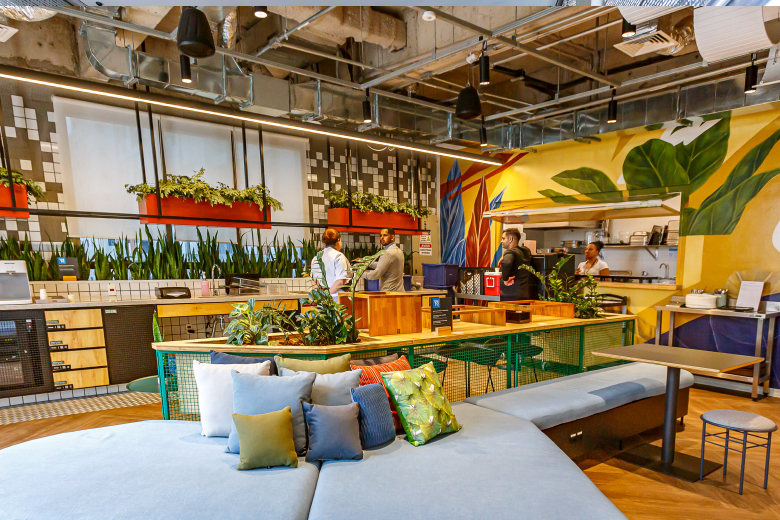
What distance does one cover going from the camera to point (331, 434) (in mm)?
2293

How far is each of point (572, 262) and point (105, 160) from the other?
7.26 metres

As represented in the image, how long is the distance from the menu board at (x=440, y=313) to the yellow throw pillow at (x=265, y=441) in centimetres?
142

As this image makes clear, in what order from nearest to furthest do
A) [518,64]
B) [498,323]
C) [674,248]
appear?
[498,323] → [518,64] → [674,248]

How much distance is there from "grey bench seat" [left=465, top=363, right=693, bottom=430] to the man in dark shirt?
6.25ft

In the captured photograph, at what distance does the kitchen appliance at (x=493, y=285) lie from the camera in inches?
173

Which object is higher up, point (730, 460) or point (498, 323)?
point (498, 323)

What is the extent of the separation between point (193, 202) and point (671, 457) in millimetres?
5706

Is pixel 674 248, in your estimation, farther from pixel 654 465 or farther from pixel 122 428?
pixel 122 428

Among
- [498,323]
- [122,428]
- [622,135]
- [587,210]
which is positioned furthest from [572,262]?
[122,428]

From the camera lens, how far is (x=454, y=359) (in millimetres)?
3494

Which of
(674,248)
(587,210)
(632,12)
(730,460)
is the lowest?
(730,460)

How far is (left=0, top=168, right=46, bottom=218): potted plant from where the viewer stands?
4.66 metres

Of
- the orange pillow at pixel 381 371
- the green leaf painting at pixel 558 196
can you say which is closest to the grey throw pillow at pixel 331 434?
the orange pillow at pixel 381 371

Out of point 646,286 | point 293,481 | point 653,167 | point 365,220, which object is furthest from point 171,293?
point 653,167
